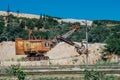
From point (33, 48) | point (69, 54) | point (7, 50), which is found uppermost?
point (7, 50)

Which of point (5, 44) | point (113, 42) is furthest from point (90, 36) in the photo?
point (113, 42)

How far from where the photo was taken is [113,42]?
6200 cm

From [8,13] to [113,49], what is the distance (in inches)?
2713

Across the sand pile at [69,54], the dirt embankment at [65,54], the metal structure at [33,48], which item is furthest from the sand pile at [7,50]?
the sand pile at [69,54]

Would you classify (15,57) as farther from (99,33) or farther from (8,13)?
(8,13)

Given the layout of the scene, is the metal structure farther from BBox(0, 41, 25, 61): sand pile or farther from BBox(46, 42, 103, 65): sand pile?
BBox(0, 41, 25, 61): sand pile

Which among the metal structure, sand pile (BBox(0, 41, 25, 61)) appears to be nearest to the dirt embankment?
sand pile (BBox(0, 41, 25, 61))

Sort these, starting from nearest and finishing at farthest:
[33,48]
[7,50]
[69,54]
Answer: [33,48]
[69,54]
[7,50]

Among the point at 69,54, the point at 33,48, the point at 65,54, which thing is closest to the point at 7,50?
the point at 33,48

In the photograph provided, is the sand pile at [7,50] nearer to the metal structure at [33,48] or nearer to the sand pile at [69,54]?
the metal structure at [33,48]

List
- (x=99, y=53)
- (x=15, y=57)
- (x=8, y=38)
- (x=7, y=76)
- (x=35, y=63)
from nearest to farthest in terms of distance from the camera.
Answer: (x=7, y=76)
(x=35, y=63)
(x=99, y=53)
(x=15, y=57)
(x=8, y=38)

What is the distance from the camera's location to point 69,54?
63.2 metres

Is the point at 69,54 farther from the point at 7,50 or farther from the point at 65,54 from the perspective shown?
the point at 7,50

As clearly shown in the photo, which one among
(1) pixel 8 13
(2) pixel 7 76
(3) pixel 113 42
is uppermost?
(1) pixel 8 13
